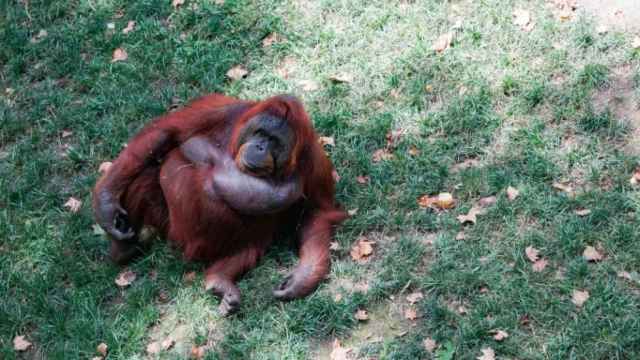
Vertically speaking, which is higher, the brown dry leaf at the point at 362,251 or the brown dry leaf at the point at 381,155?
the brown dry leaf at the point at 381,155

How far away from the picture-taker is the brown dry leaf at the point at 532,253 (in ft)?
16.7

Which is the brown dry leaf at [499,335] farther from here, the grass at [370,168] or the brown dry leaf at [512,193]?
the brown dry leaf at [512,193]

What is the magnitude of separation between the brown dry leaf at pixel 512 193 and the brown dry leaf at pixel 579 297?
2.65ft

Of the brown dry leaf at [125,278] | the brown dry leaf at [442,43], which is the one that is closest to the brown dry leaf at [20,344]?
the brown dry leaf at [125,278]

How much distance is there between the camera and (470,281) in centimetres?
500

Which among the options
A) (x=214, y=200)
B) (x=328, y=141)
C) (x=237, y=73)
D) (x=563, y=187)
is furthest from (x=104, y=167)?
(x=563, y=187)

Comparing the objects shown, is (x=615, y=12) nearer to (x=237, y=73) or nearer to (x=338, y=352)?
(x=237, y=73)

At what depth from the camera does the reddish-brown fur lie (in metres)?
5.14

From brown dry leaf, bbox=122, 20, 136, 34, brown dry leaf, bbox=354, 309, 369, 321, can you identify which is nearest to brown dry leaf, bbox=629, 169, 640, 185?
brown dry leaf, bbox=354, 309, 369, 321

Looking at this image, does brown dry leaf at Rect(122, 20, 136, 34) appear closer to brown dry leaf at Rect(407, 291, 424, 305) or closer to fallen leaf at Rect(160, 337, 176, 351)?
fallen leaf at Rect(160, 337, 176, 351)

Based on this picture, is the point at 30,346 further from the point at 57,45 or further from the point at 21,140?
the point at 57,45

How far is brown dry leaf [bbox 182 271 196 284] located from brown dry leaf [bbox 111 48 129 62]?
7.82ft

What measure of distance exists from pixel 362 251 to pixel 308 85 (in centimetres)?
169

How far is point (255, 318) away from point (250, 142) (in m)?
0.96
